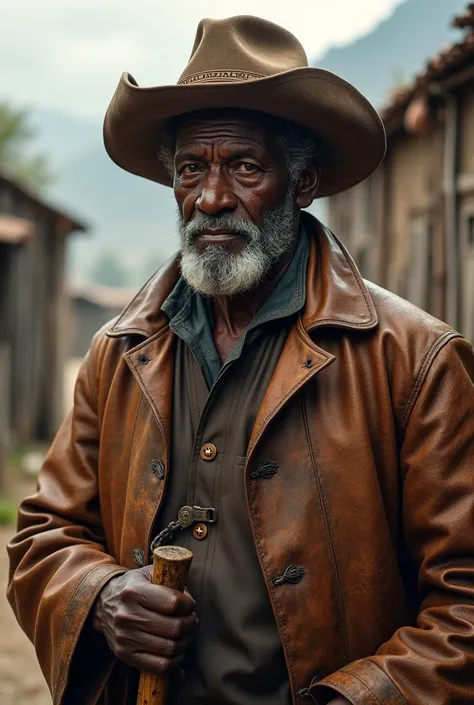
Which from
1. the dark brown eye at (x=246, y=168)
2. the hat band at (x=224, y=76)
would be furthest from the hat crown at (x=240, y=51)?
the dark brown eye at (x=246, y=168)

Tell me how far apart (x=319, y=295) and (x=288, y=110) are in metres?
0.52

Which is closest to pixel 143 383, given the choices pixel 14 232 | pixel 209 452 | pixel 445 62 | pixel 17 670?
pixel 209 452

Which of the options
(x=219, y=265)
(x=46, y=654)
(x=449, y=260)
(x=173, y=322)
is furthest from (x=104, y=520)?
(x=449, y=260)

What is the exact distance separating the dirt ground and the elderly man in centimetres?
278

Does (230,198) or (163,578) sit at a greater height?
(230,198)

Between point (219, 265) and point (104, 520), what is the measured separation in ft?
2.75

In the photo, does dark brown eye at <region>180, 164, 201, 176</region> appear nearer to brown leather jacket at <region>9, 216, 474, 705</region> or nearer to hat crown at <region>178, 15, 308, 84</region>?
hat crown at <region>178, 15, 308, 84</region>

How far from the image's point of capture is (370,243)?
10734 mm

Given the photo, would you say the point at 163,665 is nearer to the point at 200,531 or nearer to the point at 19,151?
the point at 200,531

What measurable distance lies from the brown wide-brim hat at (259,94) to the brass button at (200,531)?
3.74ft

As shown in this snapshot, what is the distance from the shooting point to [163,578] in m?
2.00

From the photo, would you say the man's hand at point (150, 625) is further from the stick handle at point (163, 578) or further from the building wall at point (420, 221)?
the building wall at point (420, 221)

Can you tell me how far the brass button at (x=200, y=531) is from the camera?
7.02 feet

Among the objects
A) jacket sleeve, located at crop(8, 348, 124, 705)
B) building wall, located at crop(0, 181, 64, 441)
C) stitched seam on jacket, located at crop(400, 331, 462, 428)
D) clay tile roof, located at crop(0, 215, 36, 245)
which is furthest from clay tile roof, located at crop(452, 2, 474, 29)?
building wall, located at crop(0, 181, 64, 441)
